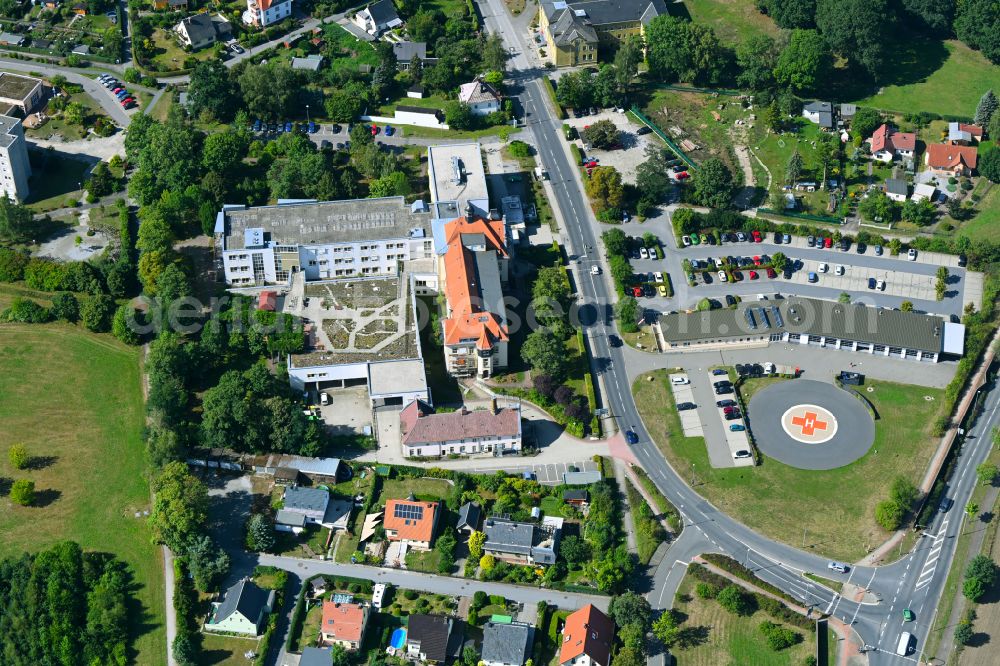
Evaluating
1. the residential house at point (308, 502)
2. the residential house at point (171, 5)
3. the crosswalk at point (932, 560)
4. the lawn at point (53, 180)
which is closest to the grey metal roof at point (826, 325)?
the crosswalk at point (932, 560)

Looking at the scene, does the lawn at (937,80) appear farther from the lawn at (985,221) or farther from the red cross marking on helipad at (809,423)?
the red cross marking on helipad at (809,423)

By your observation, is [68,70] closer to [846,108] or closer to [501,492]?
[501,492]

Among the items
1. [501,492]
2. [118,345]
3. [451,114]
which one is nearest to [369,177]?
[451,114]

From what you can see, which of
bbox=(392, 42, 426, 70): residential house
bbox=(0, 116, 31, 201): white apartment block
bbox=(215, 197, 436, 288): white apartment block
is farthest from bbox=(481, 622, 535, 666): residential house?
bbox=(392, 42, 426, 70): residential house

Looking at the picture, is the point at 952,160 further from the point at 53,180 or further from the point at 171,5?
the point at 171,5

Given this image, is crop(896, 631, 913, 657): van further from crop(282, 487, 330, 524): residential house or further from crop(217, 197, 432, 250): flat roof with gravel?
crop(217, 197, 432, 250): flat roof with gravel
